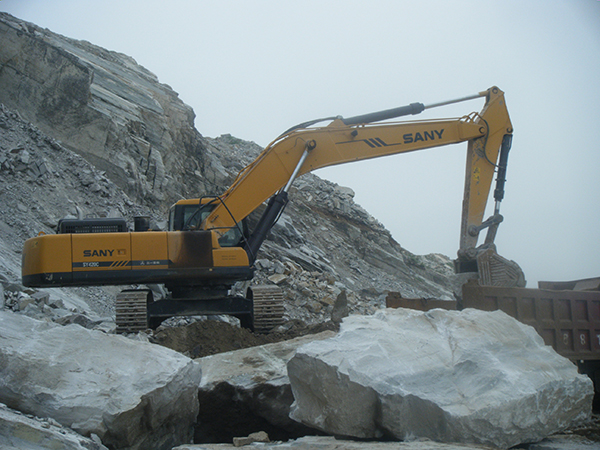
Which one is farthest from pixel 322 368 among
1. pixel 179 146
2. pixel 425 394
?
pixel 179 146

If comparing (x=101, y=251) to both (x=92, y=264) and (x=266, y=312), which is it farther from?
(x=266, y=312)

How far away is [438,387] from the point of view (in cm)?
312

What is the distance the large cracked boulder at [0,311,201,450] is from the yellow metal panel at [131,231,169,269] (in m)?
3.86

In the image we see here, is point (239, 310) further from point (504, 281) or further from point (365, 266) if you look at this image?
point (365, 266)

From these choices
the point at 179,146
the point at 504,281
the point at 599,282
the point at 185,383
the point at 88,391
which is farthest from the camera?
the point at 179,146

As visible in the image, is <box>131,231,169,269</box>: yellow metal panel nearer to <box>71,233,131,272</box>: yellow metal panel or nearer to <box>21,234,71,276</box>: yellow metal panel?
<box>71,233,131,272</box>: yellow metal panel

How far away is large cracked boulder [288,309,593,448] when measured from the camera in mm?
2955

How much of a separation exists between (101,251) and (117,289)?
4.81 meters

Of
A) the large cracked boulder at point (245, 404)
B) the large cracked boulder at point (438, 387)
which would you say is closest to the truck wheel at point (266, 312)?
the large cracked boulder at point (245, 404)

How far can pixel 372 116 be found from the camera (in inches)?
334

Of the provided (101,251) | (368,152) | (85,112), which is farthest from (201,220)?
(85,112)

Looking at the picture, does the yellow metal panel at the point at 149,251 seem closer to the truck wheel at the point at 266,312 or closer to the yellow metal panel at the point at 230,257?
the yellow metal panel at the point at 230,257

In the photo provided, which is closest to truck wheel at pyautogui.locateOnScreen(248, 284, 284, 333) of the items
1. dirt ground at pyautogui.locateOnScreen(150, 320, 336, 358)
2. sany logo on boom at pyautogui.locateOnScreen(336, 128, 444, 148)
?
dirt ground at pyautogui.locateOnScreen(150, 320, 336, 358)

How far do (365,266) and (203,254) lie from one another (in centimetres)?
1583
